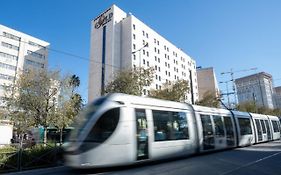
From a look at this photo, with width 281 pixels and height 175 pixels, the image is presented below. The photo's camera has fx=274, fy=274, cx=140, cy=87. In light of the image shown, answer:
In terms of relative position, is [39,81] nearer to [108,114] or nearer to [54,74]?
[54,74]

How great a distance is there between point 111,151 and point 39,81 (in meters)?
20.0

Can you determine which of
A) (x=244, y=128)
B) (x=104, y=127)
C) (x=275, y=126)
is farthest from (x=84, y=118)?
(x=275, y=126)

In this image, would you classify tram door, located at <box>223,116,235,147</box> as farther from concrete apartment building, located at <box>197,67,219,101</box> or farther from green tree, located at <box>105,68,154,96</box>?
concrete apartment building, located at <box>197,67,219,101</box>

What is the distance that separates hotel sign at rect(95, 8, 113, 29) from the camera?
6694cm

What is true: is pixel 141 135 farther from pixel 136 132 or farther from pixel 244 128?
pixel 244 128

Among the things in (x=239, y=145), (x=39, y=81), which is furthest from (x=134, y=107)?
(x=39, y=81)

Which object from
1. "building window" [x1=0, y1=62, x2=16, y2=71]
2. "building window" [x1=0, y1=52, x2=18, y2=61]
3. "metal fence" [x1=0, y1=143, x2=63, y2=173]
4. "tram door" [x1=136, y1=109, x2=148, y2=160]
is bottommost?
"metal fence" [x1=0, y1=143, x2=63, y2=173]

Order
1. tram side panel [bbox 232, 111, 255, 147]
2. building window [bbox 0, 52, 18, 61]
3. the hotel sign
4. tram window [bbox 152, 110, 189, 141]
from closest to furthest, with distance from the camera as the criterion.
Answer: tram window [bbox 152, 110, 189, 141]
tram side panel [bbox 232, 111, 255, 147]
the hotel sign
building window [bbox 0, 52, 18, 61]

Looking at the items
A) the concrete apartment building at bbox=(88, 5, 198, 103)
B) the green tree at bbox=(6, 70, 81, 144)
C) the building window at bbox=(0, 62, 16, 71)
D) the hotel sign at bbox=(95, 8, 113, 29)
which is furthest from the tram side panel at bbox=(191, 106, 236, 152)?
the building window at bbox=(0, 62, 16, 71)

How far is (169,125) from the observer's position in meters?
12.3

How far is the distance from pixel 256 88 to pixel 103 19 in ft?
165

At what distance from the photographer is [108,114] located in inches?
389

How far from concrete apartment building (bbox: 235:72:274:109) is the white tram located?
67.1 meters

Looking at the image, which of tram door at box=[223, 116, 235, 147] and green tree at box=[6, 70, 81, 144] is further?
green tree at box=[6, 70, 81, 144]
